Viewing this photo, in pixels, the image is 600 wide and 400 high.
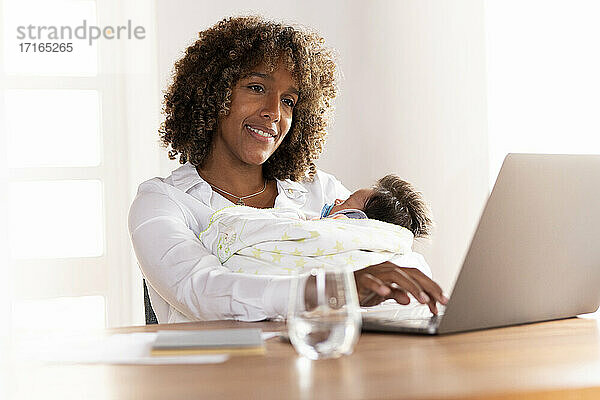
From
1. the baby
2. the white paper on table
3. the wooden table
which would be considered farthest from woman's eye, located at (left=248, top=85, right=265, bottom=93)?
the wooden table

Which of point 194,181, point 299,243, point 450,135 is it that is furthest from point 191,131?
point 450,135

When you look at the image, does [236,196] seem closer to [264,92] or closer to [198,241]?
[264,92]

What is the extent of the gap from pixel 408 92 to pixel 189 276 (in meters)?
2.02

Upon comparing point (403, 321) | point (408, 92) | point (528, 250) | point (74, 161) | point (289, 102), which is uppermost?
point (408, 92)

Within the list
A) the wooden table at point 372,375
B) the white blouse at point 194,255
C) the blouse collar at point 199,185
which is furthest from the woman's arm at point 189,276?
the wooden table at point 372,375

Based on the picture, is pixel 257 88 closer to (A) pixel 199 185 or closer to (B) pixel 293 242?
(A) pixel 199 185

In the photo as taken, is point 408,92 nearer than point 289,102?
No

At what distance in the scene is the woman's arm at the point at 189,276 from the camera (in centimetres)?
136

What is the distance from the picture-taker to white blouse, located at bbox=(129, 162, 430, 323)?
1372 mm

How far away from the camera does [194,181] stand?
6.75 ft

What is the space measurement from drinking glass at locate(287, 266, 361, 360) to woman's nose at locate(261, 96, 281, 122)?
125cm

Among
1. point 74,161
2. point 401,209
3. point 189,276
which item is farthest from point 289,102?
point 74,161

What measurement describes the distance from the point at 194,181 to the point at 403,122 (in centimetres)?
153

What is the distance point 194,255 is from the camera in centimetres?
162
